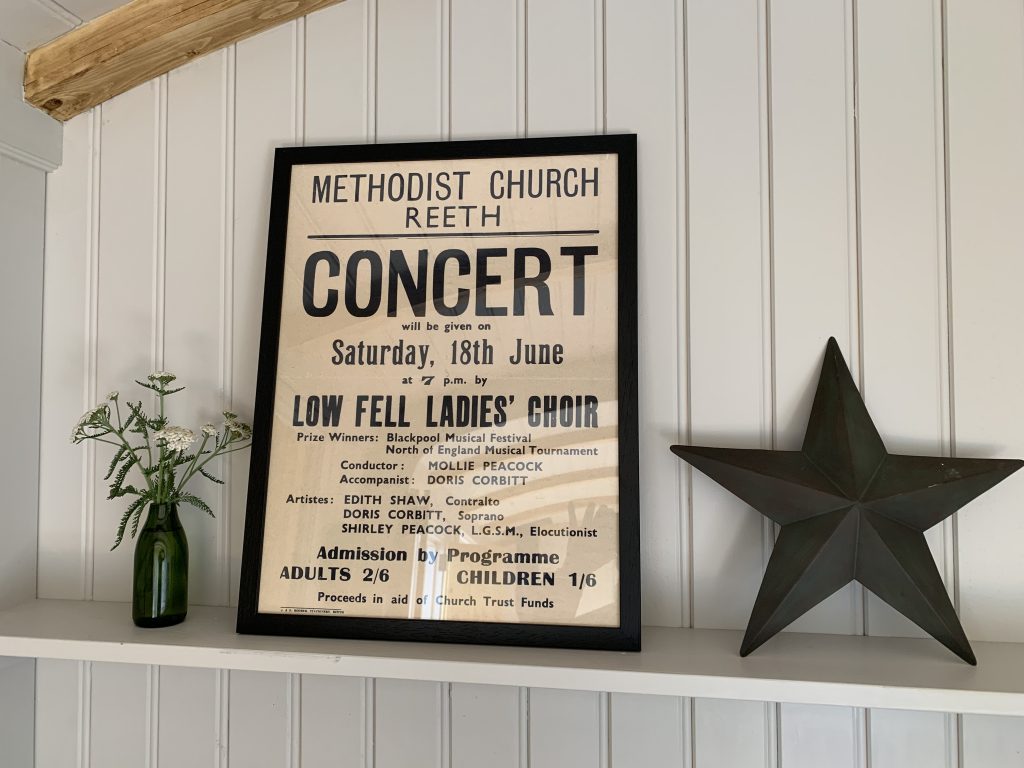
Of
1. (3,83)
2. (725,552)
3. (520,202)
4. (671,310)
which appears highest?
(3,83)

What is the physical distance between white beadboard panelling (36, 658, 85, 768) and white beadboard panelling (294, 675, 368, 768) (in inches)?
16.2

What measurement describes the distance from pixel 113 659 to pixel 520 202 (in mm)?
893

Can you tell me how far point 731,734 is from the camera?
3.29 feet

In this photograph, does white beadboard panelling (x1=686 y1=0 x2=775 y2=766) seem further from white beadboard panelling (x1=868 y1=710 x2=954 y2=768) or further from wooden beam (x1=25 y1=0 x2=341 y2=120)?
wooden beam (x1=25 y1=0 x2=341 y2=120)

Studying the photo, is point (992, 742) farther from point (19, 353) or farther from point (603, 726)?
point (19, 353)

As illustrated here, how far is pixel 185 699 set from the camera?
44.5 inches

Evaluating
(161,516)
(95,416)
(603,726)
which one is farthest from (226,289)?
(603,726)

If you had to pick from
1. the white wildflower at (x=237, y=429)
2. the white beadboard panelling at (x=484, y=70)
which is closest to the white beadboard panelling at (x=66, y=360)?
the white wildflower at (x=237, y=429)

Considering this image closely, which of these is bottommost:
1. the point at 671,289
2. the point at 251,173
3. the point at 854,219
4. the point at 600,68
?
the point at 671,289

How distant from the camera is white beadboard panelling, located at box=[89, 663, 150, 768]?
1140 mm

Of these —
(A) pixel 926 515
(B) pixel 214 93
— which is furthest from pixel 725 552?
(B) pixel 214 93

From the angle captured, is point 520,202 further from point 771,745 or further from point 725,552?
point 771,745

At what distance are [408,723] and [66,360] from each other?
861mm

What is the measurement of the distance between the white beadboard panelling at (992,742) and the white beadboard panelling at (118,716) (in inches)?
50.5
